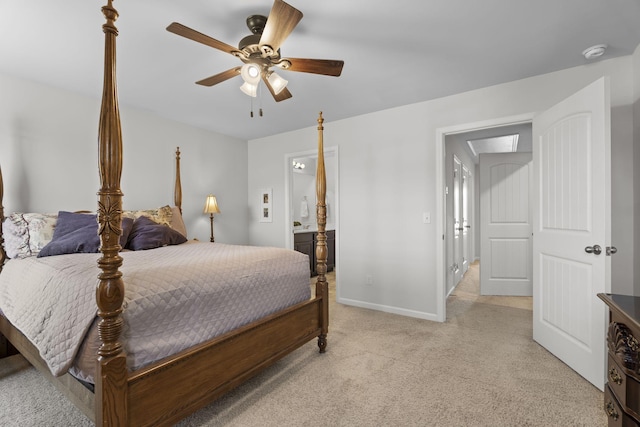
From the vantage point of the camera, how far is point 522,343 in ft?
8.49

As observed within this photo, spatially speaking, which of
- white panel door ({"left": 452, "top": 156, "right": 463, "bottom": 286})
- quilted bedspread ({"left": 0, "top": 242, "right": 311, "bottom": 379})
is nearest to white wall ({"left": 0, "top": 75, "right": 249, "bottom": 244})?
quilted bedspread ({"left": 0, "top": 242, "right": 311, "bottom": 379})

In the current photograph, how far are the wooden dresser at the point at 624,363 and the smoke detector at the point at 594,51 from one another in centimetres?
199

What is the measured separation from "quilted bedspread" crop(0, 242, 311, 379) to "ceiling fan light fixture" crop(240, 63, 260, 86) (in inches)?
45.3

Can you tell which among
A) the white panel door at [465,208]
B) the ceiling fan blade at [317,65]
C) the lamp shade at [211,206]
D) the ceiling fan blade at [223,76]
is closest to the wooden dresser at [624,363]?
the ceiling fan blade at [317,65]

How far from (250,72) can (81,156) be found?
2.23m

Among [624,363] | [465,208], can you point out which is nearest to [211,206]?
[624,363]

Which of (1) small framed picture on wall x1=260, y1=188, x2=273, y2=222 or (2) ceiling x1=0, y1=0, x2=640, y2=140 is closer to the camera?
(2) ceiling x1=0, y1=0, x2=640, y2=140

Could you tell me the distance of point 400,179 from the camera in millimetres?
3391

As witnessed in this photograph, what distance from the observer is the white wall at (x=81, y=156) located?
2.62m

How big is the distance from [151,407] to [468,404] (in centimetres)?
169

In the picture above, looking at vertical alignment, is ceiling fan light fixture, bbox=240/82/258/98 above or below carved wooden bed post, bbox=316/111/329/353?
above

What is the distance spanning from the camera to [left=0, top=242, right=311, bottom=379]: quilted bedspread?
4.32 feet

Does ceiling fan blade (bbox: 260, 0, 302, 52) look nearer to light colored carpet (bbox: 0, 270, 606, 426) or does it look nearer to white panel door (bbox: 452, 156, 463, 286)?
light colored carpet (bbox: 0, 270, 606, 426)

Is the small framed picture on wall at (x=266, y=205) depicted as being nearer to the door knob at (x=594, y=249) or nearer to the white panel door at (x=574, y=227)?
the white panel door at (x=574, y=227)
